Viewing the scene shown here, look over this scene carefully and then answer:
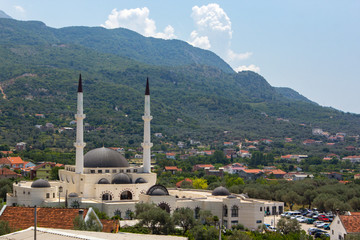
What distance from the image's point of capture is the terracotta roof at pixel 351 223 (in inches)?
1760

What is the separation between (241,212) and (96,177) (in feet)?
52.4

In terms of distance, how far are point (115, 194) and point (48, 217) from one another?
66.2 feet

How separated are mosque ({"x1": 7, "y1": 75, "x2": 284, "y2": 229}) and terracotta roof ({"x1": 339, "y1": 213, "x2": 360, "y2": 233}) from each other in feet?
41.8

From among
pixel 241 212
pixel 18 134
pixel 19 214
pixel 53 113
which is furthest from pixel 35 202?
pixel 53 113

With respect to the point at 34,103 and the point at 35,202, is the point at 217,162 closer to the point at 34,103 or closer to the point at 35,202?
the point at 34,103

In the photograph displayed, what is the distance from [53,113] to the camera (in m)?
170

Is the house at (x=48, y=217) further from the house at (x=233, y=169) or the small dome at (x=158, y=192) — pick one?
the house at (x=233, y=169)

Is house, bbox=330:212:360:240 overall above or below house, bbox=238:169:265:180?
below

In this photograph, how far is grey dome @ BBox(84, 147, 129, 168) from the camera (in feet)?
204

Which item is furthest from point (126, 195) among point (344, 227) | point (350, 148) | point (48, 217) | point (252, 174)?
point (350, 148)

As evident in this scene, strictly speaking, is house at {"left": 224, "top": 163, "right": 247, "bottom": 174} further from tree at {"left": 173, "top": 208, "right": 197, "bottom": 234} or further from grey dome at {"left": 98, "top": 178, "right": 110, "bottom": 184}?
tree at {"left": 173, "top": 208, "right": 197, "bottom": 234}

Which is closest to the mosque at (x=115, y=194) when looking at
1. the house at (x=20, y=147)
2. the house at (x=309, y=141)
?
the house at (x=20, y=147)

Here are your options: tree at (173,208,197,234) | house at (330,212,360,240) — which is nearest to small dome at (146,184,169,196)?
tree at (173,208,197,234)

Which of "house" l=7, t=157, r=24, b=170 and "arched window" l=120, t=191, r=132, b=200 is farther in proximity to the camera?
"house" l=7, t=157, r=24, b=170
